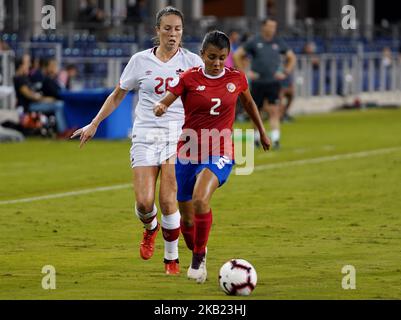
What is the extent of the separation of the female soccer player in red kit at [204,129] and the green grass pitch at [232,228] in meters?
0.60

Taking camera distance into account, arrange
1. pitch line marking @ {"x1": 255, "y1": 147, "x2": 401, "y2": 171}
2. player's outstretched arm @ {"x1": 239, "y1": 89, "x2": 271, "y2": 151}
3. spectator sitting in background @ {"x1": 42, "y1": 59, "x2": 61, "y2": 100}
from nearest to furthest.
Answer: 1. player's outstretched arm @ {"x1": 239, "y1": 89, "x2": 271, "y2": 151}
2. pitch line marking @ {"x1": 255, "y1": 147, "x2": 401, "y2": 171}
3. spectator sitting in background @ {"x1": 42, "y1": 59, "x2": 61, "y2": 100}

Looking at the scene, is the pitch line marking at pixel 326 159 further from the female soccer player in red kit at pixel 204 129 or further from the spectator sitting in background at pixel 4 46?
the female soccer player in red kit at pixel 204 129

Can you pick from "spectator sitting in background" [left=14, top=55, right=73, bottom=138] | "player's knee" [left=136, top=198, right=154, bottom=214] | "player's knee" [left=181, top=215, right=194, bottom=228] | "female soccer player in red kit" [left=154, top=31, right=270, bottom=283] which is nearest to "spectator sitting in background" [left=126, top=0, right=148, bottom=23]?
"spectator sitting in background" [left=14, top=55, right=73, bottom=138]

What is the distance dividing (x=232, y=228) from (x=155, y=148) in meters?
3.33

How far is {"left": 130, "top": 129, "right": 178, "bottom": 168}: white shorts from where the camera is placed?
1195cm

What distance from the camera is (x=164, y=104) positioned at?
37.2ft

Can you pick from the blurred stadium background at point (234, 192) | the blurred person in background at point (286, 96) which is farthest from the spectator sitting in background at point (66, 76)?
the blurred person in background at point (286, 96)

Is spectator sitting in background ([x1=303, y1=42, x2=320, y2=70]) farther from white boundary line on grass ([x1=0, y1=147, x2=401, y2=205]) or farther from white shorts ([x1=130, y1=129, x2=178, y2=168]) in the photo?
white shorts ([x1=130, y1=129, x2=178, y2=168])

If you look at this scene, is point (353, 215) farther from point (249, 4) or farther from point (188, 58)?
point (249, 4)

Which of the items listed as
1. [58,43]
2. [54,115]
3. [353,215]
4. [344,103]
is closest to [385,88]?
[344,103]

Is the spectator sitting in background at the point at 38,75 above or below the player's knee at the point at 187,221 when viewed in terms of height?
above

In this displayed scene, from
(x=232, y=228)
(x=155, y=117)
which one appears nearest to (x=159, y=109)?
(x=155, y=117)

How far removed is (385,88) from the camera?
146ft

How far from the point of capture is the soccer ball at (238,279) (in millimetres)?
10516
